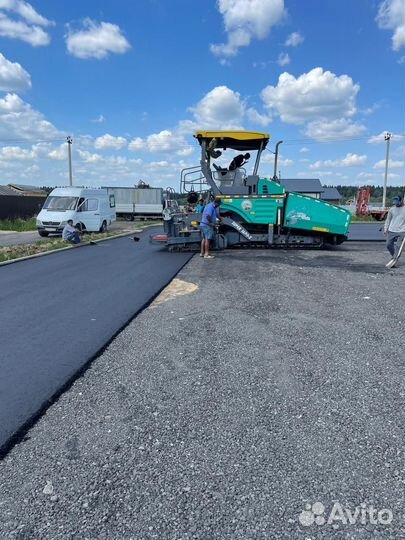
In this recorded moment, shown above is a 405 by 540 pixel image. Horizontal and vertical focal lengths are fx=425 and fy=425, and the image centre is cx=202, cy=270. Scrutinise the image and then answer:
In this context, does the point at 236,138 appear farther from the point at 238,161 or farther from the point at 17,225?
the point at 17,225

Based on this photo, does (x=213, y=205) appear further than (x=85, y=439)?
Yes

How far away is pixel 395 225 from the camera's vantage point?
985 centimetres

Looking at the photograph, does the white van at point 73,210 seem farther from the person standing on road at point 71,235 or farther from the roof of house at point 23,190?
the roof of house at point 23,190

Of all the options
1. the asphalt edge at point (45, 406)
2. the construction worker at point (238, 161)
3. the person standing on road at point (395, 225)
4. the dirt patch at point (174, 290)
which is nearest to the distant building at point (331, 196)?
the construction worker at point (238, 161)

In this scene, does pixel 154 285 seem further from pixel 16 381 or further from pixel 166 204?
pixel 166 204

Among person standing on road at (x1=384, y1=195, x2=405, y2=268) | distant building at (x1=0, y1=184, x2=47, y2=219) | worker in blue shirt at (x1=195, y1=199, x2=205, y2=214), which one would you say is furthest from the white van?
person standing on road at (x1=384, y1=195, x2=405, y2=268)

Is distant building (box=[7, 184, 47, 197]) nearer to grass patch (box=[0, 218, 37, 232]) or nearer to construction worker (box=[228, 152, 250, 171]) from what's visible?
grass patch (box=[0, 218, 37, 232])

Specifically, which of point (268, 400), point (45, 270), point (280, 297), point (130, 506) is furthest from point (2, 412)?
point (45, 270)

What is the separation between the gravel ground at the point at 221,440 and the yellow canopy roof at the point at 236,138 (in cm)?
845

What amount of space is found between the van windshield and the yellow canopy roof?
28.6 ft

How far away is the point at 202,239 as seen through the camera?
40.4 feet

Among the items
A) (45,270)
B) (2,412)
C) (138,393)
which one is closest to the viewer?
(2,412)

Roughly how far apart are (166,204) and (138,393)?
1017cm

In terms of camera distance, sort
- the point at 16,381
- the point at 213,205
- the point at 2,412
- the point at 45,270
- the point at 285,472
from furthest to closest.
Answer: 1. the point at 213,205
2. the point at 45,270
3. the point at 16,381
4. the point at 2,412
5. the point at 285,472
